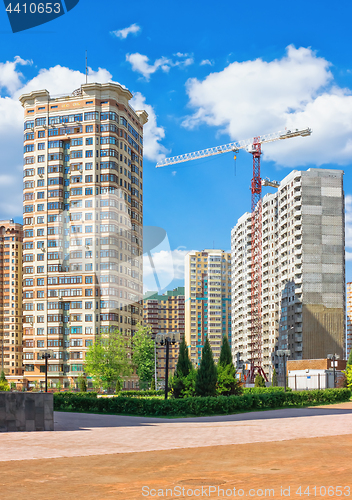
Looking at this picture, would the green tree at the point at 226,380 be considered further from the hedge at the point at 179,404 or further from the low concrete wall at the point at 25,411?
the low concrete wall at the point at 25,411

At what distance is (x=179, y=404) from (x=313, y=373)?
65972 mm

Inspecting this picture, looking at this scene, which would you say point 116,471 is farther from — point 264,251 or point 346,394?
point 264,251

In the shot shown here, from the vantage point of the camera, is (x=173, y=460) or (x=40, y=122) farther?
(x=40, y=122)

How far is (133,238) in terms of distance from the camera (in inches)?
3388

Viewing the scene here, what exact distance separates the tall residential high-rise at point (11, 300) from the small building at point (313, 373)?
90.2 m

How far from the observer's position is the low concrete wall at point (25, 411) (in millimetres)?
22359

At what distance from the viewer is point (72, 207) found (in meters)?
99.6

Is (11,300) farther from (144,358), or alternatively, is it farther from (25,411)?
(25,411)

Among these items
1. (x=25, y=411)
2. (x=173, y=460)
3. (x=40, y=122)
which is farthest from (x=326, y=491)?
(x=40, y=122)

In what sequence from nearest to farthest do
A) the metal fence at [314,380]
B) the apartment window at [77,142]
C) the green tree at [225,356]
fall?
the green tree at [225,356] < the metal fence at [314,380] < the apartment window at [77,142]

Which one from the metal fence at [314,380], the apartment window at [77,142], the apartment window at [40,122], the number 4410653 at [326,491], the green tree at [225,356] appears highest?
the apartment window at [40,122]

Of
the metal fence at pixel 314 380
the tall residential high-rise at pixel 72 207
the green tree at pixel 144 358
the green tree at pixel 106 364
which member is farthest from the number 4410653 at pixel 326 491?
the green tree at pixel 144 358

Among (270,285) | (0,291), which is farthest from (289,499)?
(0,291)

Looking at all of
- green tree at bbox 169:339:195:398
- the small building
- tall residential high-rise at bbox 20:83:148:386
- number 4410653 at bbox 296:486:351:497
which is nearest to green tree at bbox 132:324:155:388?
tall residential high-rise at bbox 20:83:148:386
